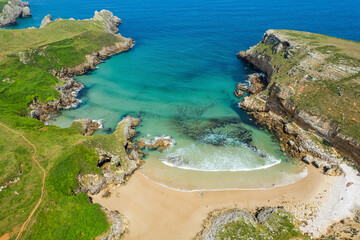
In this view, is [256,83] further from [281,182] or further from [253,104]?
[281,182]

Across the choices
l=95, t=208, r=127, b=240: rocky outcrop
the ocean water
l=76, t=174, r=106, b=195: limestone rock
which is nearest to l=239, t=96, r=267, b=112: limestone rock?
the ocean water

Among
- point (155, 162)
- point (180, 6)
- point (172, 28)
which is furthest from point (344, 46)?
point (180, 6)

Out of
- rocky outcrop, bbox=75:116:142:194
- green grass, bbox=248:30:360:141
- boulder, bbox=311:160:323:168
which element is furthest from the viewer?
green grass, bbox=248:30:360:141

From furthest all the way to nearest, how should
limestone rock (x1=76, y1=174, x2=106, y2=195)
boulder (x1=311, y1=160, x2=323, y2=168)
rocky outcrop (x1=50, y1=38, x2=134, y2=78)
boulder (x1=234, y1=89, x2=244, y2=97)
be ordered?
rocky outcrop (x1=50, y1=38, x2=134, y2=78), boulder (x1=234, y1=89, x2=244, y2=97), boulder (x1=311, y1=160, x2=323, y2=168), limestone rock (x1=76, y1=174, x2=106, y2=195)

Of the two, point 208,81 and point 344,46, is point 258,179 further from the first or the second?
point 344,46

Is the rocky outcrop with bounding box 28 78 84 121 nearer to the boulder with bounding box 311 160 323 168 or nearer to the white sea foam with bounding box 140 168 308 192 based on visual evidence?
the white sea foam with bounding box 140 168 308 192

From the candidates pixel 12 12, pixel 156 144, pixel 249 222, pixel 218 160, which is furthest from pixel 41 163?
pixel 12 12

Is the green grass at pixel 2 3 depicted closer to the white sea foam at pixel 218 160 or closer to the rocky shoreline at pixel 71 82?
the rocky shoreline at pixel 71 82

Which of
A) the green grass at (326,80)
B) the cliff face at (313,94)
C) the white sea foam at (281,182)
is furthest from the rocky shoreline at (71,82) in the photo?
the green grass at (326,80)
